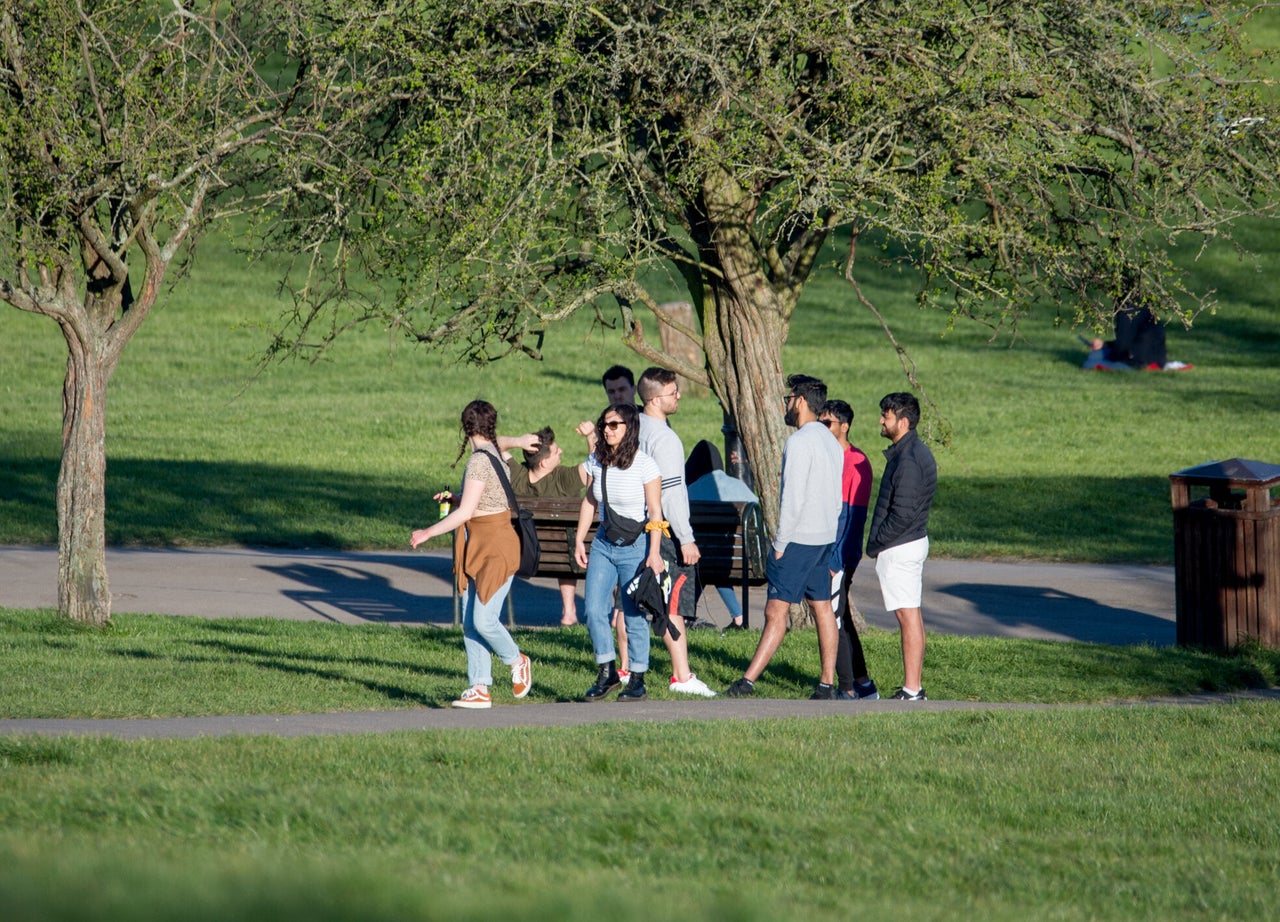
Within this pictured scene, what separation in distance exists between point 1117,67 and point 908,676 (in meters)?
4.40

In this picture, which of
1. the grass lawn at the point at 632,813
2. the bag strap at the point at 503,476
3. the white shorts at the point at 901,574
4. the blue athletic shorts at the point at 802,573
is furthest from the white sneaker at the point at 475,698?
the white shorts at the point at 901,574

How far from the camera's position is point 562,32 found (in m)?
9.70

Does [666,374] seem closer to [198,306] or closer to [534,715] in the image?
[534,715]

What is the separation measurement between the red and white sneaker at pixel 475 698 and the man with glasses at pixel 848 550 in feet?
6.65

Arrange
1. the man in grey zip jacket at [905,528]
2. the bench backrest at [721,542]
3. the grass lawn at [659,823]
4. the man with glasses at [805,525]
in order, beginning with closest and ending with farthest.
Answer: the grass lawn at [659,823]
the man with glasses at [805,525]
the man in grey zip jacket at [905,528]
the bench backrest at [721,542]

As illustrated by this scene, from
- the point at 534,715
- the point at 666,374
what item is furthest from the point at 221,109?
the point at 534,715

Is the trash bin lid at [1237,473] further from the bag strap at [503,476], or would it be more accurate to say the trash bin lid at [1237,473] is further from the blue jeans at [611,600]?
the bag strap at [503,476]

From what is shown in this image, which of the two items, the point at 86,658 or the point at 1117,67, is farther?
the point at 1117,67

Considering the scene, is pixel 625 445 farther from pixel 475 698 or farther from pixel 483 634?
pixel 475 698

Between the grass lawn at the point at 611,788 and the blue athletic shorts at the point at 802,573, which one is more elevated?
the blue athletic shorts at the point at 802,573

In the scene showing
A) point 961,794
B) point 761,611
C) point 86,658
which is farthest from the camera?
point 761,611

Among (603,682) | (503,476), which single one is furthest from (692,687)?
(503,476)

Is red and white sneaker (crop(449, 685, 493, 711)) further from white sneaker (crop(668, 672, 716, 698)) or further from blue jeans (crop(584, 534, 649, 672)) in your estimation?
white sneaker (crop(668, 672, 716, 698))

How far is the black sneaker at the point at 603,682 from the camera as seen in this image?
8.60 metres
